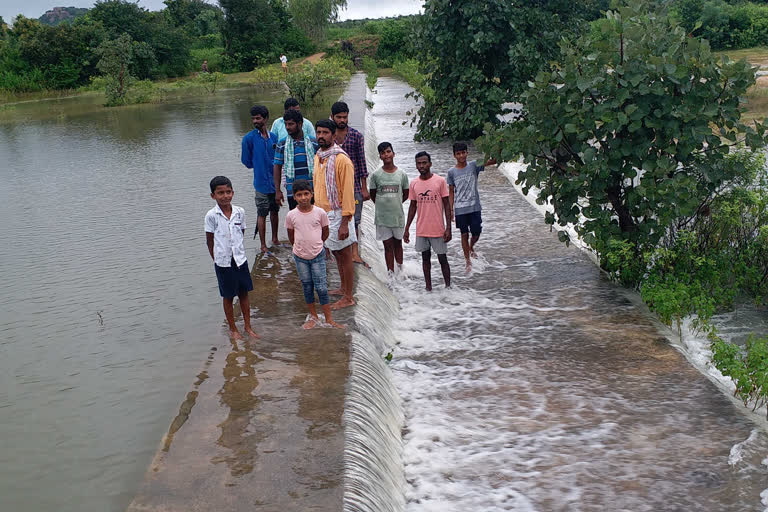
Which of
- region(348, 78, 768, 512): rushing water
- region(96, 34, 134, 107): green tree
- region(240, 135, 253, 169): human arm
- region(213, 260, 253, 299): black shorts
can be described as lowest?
region(348, 78, 768, 512): rushing water

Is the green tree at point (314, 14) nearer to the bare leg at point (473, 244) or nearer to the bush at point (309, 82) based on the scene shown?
the bush at point (309, 82)

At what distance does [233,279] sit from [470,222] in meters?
3.35

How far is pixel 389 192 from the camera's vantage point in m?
7.30

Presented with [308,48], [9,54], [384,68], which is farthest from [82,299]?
[308,48]

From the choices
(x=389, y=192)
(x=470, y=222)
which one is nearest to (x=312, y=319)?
(x=389, y=192)

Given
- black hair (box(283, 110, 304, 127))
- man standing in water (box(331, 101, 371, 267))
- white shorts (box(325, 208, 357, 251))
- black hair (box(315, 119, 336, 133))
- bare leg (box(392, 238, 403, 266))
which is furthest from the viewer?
bare leg (box(392, 238, 403, 266))

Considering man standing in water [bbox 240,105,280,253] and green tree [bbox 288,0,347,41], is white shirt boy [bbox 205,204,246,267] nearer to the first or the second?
man standing in water [bbox 240,105,280,253]

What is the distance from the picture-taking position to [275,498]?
3.67m

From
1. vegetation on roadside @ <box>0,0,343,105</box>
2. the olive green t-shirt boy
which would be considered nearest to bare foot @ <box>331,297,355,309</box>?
the olive green t-shirt boy

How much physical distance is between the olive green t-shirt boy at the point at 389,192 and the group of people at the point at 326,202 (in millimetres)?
10

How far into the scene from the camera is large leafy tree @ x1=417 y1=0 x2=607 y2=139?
50.0 feet

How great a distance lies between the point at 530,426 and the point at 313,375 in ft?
5.30

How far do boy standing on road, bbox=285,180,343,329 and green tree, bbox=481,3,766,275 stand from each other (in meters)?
2.64

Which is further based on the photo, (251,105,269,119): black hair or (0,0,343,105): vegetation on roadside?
(0,0,343,105): vegetation on roadside
